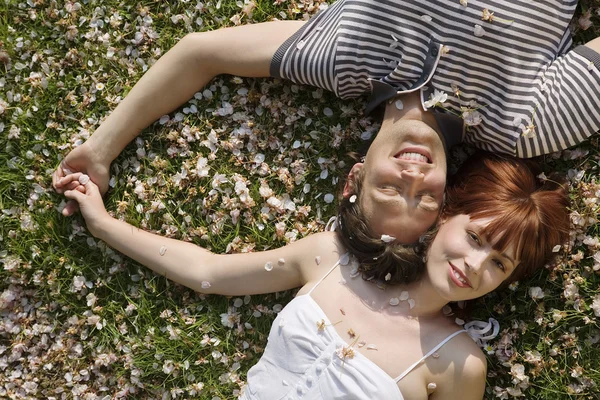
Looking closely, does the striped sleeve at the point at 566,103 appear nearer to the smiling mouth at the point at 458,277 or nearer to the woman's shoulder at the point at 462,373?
the smiling mouth at the point at 458,277

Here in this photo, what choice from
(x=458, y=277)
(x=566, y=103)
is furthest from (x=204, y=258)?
(x=566, y=103)

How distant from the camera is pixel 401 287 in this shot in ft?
9.85

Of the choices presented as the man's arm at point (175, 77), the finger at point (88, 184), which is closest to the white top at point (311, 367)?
the man's arm at point (175, 77)

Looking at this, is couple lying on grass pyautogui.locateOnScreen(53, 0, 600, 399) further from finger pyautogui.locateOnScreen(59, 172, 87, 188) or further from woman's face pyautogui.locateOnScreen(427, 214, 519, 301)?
finger pyautogui.locateOnScreen(59, 172, 87, 188)

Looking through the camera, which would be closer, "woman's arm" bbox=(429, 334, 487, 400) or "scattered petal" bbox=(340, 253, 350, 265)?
"woman's arm" bbox=(429, 334, 487, 400)

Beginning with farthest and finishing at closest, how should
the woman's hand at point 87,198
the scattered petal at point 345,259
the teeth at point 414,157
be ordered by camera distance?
the woman's hand at point 87,198
the scattered petal at point 345,259
the teeth at point 414,157

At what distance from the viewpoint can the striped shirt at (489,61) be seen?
2745 mm

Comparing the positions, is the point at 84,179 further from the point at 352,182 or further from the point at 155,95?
the point at 352,182

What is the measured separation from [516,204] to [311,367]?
4.16 feet

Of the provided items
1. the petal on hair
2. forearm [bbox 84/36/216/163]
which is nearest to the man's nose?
the petal on hair

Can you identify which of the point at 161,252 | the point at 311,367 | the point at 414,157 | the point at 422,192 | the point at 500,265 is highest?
the point at 414,157

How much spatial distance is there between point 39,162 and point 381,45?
220 cm

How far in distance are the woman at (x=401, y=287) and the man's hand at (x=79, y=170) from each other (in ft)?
3.42

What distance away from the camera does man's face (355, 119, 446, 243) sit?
2738 millimetres
